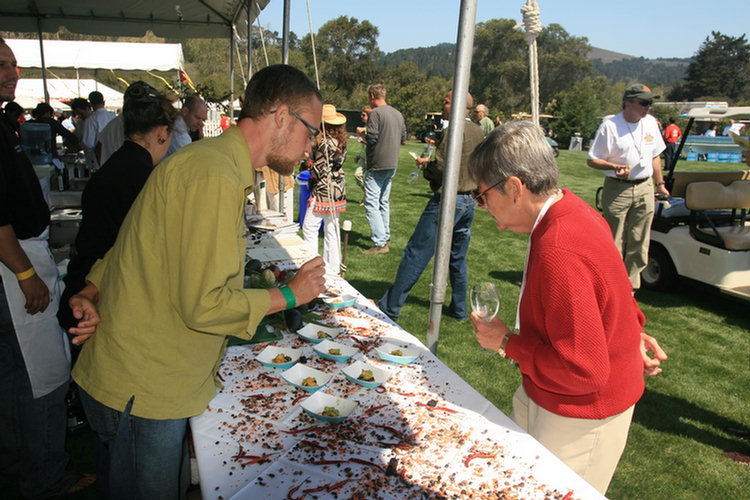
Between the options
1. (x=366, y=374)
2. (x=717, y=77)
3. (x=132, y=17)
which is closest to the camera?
(x=366, y=374)

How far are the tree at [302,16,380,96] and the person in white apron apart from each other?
55.2 metres

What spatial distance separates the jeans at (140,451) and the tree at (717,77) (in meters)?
72.8

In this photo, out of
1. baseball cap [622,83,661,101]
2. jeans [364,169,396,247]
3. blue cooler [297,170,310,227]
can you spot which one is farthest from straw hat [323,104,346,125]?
baseball cap [622,83,661,101]

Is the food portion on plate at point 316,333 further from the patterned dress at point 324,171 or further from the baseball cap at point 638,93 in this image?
the baseball cap at point 638,93

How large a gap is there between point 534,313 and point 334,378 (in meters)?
0.92

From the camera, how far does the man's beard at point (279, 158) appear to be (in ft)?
5.24

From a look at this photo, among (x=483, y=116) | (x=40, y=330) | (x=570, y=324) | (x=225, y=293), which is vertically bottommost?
(x=40, y=330)

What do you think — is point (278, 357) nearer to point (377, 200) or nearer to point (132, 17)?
point (377, 200)

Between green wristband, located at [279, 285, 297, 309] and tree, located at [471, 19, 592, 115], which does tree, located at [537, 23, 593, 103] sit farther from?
green wristband, located at [279, 285, 297, 309]

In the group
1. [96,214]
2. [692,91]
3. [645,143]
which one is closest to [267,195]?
[96,214]

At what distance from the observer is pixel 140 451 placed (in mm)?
1575

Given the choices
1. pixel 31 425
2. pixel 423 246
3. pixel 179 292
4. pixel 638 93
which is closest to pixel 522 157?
pixel 179 292

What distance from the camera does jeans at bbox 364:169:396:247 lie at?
22.7 feet

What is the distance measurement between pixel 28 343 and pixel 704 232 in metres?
6.36
